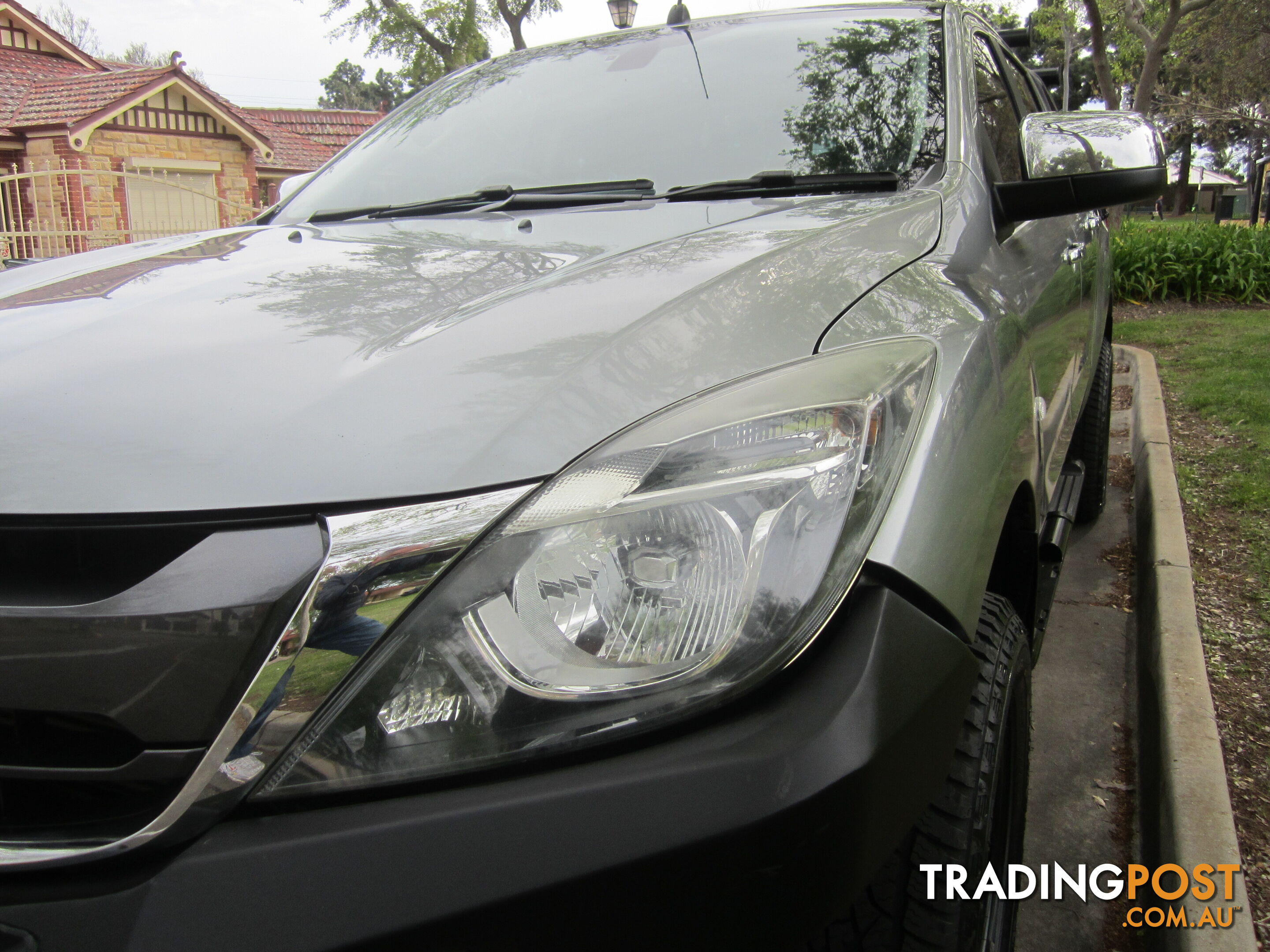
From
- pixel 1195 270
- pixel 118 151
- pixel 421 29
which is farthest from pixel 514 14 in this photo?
pixel 1195 270

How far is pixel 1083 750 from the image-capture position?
8.54ft

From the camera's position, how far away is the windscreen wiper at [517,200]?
83.4 inches

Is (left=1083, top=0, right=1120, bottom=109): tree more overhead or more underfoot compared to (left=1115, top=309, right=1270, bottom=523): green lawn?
more overhead

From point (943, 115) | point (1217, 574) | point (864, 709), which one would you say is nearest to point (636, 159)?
point (943, 115)

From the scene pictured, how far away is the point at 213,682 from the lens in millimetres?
935

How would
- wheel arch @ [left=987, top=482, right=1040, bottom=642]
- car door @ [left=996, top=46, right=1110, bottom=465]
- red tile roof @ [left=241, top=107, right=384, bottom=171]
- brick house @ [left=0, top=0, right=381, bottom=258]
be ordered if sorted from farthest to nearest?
red tile roof @ [left=241, top=107, right=384, bottom=171] < brick house @ [left=0, top=0, right=381, bottom=258] < car door @ [left=996, top=46, right=1110, bottom=465] < wheel arch @ [left=987, top=482, right=1040, bottom=642]

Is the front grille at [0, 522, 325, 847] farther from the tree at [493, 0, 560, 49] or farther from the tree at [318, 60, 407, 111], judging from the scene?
the tree at [318, 60, 407, 111]

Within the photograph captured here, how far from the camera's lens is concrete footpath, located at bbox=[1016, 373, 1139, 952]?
2023 millimetres

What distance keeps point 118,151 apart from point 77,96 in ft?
Answer: 3.55

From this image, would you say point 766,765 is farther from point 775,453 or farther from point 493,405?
point 493,405

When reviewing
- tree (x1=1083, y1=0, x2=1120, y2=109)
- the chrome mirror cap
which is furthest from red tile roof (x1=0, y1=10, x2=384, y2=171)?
the chrome mirror cap

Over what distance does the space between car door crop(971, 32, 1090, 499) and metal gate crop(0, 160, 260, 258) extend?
1353 centimetres

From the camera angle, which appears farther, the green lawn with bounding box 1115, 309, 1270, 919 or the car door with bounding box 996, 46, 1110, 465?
the car door with bounding box 996, 46, 1110, 465

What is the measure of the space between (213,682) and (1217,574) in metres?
3.33
